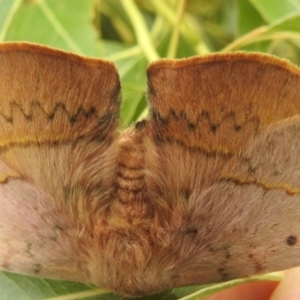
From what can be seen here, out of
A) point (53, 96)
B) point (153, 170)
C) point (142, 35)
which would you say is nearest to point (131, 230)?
point (153, 170)

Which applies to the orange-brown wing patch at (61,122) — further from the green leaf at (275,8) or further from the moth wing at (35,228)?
the green leaf at (275,8)

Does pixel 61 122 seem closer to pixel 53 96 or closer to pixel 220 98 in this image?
pixel 53 96

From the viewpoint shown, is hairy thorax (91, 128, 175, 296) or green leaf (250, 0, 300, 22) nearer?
hairy thorax (91, 128, 175, 296)

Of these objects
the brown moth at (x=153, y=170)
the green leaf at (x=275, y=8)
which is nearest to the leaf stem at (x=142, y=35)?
the green leaf at (x=275, y=8)

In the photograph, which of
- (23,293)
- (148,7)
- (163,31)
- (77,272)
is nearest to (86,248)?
(77,272)

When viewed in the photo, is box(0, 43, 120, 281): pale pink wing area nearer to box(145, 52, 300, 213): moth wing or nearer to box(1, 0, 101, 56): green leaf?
box(145, 52, 300, 213): moth wing

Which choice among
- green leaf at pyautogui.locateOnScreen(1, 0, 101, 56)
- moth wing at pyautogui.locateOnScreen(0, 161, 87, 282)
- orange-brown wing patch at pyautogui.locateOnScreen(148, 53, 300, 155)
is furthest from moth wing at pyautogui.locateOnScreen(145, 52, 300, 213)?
green leaf at pyautogui.locateOnScreen(1, 0, 101, 56)

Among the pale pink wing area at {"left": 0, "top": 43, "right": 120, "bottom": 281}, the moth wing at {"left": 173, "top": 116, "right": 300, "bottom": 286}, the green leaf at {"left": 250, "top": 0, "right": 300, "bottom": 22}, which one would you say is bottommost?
the moth wing at {"left": 173, "top": 116, "right": 300, "bottom": 286}

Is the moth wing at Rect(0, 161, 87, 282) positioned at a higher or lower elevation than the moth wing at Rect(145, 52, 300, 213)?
lower
